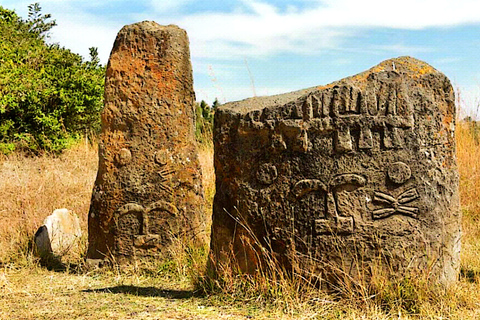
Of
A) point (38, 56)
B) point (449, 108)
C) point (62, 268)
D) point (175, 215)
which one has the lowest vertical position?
point (62, 268)

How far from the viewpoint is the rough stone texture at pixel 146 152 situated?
218 inches

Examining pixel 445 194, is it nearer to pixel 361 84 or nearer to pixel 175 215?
pixel 361 84

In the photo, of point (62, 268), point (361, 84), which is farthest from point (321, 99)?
point (62, 268)

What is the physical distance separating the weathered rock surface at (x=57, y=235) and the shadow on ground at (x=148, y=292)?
4.03ft

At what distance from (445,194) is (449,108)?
581 mm

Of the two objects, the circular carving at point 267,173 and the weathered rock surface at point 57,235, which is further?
the weathered rock surface at point 57,235

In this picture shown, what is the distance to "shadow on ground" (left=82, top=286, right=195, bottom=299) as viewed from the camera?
471 centimetres

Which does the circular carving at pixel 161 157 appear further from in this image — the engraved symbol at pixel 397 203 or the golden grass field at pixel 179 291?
the engraved symbol at pixel 397 203

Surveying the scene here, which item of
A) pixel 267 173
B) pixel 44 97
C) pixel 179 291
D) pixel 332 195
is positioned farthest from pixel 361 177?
pixel 44 97

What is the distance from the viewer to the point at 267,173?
14.1ft

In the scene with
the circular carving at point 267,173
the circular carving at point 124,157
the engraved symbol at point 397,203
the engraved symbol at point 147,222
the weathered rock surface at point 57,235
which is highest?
the circular carving at point 124,157

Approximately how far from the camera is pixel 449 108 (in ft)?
13.9

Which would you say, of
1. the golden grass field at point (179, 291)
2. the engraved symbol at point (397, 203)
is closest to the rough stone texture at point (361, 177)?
the engraved symbol at point (397, 203)

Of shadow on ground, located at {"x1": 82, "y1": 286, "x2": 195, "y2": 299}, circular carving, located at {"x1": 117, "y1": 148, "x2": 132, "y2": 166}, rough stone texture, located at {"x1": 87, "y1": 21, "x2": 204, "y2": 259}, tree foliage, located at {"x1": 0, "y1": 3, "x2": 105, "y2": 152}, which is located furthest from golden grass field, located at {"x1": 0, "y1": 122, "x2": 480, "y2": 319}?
tree foliage, located at {"x1": 0, "y1": 3, "x2": 105, "y2": 152}
